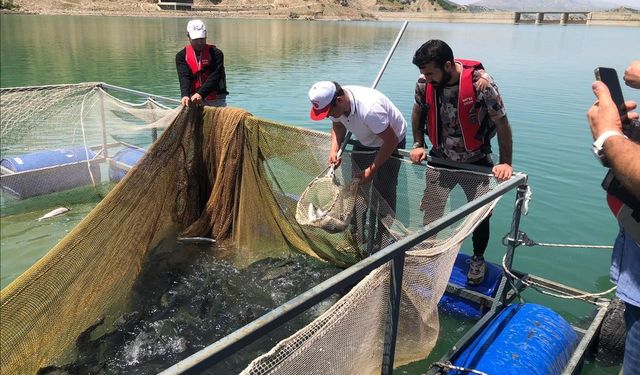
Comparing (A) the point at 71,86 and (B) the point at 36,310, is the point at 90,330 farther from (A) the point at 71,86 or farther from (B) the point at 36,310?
(A) the point at 71,86

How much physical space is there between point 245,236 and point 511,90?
1460 centimetres

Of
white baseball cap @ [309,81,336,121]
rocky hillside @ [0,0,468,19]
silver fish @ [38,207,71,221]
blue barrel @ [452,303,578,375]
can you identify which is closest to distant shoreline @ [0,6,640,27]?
rocky hillside @ [0,0,468,19]

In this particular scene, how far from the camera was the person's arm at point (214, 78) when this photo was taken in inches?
233

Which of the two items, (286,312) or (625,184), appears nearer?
(286,312)

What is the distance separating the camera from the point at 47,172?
6.62 m

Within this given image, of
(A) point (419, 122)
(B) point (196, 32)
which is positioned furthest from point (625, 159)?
(B) point (196, 32)

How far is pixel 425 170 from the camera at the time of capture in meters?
3.95

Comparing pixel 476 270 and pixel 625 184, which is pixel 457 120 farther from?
pixel 625 184

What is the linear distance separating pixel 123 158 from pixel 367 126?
4.32 m

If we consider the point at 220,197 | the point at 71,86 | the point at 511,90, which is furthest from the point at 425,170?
the point at 511,90

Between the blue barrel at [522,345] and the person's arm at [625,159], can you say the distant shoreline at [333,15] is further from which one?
the person's arm at [625,159]

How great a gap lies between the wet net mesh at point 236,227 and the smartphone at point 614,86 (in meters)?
1.10

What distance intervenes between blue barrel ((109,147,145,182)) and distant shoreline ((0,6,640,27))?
211ft

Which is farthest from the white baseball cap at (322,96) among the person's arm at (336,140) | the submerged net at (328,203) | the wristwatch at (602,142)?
the wristwatch at (602,142)
